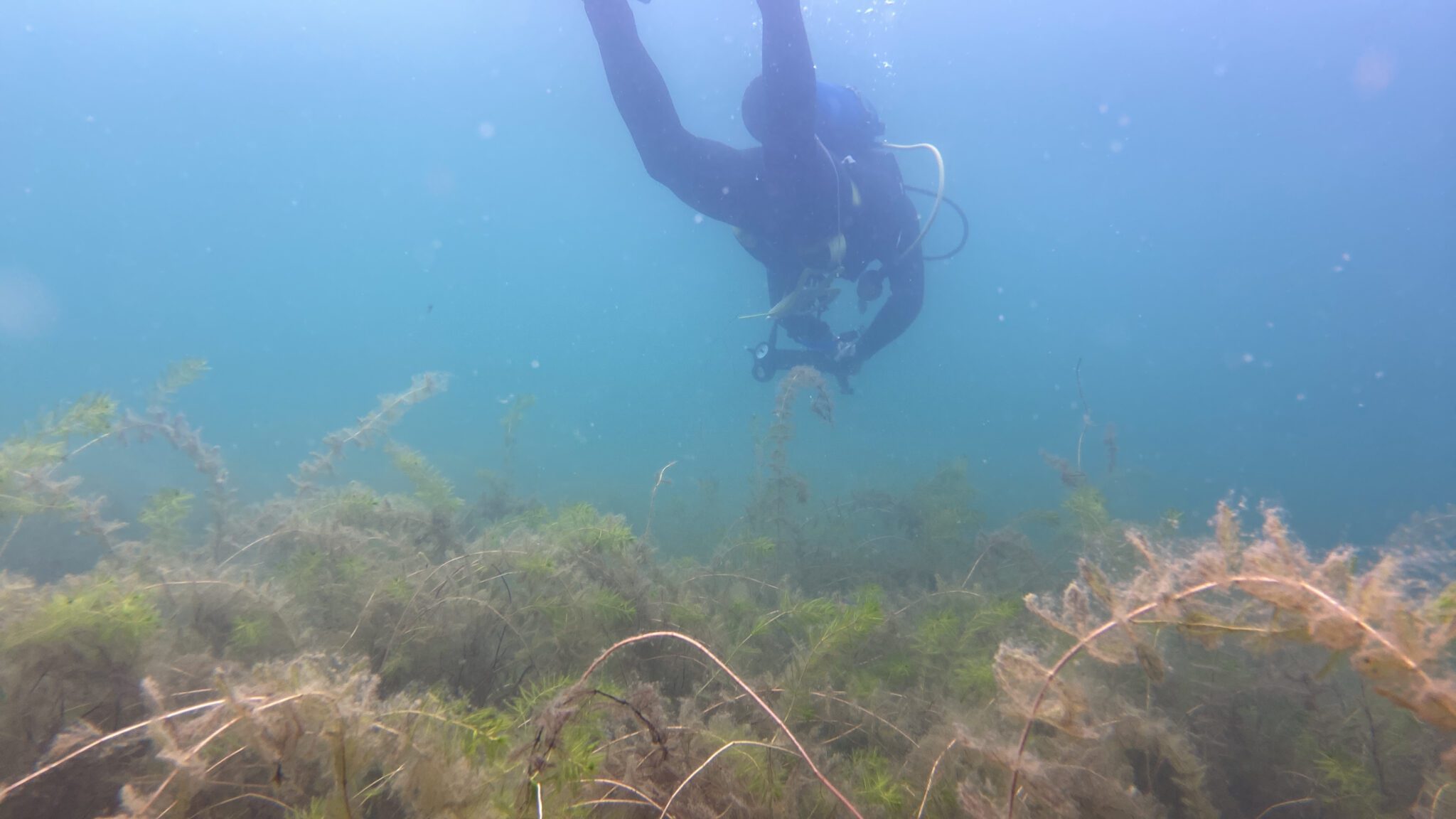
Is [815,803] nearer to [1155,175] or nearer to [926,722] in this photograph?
[926,722]

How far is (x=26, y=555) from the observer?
286 inches

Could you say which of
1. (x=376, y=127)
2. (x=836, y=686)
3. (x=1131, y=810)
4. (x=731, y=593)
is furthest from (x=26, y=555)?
(x=376, y=127)

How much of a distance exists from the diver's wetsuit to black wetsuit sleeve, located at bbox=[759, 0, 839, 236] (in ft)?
0.04

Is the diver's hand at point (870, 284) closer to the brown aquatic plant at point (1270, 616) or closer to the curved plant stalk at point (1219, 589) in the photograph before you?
the brown aquatic plant at point (1270, 616)

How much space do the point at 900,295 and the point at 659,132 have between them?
5.15 m

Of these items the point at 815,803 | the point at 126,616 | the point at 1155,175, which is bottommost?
the point at 126,616

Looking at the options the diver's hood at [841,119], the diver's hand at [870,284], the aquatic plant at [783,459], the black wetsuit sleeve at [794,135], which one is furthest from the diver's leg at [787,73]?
the aquatic plant at [783,459]

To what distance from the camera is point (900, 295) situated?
33.2 feet

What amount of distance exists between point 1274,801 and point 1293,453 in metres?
61.9

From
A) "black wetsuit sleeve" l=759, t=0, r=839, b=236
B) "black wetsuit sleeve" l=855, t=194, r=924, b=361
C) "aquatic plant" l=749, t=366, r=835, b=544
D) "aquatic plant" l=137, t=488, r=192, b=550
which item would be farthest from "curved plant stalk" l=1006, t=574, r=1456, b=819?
"black wetsuit sleeve" l=855, t=194, r=924, b=361

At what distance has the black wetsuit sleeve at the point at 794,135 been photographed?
7367 millimetres

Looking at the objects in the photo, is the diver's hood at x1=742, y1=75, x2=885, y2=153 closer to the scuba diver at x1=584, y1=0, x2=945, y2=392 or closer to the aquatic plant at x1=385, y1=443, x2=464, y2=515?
the scuba diver at x1=584, y1=0, x2=945, y2=392

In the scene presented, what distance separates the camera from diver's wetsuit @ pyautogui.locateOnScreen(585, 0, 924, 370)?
24.8ft

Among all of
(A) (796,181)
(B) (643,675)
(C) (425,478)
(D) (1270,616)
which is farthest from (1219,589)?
(A) (796,181)
